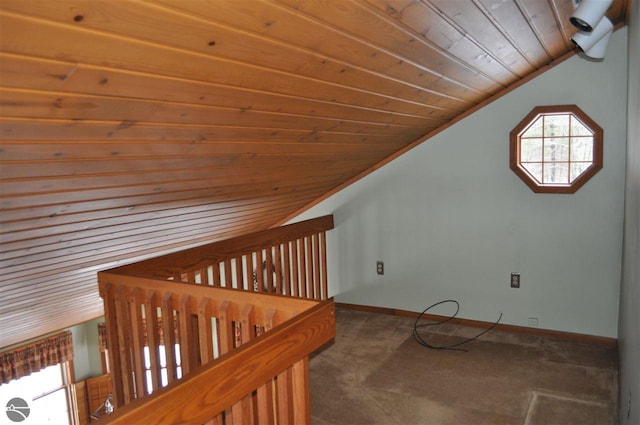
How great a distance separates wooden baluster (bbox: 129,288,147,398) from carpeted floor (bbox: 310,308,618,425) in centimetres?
109

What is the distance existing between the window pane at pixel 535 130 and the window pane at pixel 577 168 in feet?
1.21

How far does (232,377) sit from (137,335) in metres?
1.20


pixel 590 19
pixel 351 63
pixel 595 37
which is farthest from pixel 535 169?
pixel 351 63

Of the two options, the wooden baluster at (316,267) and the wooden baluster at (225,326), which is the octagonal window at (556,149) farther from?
the wooden baluster at (225,326)

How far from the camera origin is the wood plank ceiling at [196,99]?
4.29 ft

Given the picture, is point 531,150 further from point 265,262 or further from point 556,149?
point 265,262

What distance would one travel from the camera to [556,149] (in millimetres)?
4055

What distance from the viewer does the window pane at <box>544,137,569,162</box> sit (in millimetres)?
4016

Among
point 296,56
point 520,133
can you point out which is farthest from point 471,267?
point 296,56

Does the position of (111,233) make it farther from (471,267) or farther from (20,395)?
(20,395)

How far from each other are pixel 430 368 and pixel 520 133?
206 centimetres

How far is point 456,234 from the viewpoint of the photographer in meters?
4.48

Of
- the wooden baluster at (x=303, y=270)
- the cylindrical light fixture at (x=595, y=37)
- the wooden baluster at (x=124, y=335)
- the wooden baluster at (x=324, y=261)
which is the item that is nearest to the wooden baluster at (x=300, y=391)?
the wooden baluster at (x=124, y=335)

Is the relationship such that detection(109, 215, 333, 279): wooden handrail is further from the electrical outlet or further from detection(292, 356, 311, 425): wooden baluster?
the electrical outlet
